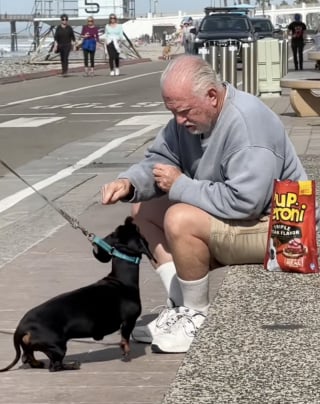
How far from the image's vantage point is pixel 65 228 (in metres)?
9.09

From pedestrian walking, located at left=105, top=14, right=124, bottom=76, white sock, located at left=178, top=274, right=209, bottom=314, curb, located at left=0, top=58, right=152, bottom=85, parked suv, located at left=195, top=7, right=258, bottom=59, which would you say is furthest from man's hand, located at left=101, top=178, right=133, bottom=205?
pedestrian walking, located at left=105, top=14, right=124, bottom=76

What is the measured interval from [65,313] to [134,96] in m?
21.2

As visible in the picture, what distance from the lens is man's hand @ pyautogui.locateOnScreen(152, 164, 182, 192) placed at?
5512 mm

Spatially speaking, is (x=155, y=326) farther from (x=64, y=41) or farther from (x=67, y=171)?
(x=64, y=41)

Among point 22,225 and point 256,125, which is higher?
point 256,125

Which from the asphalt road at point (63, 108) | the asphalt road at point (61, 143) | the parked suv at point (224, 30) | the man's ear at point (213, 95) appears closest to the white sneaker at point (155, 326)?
the man's ear at point (213, 95)

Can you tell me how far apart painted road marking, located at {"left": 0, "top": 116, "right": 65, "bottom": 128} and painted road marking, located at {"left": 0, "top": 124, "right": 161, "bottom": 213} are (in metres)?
2.27

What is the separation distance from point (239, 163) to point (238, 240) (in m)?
0.39

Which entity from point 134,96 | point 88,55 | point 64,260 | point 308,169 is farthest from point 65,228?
point 88,55

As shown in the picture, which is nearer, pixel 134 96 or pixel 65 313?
pixel 65 313

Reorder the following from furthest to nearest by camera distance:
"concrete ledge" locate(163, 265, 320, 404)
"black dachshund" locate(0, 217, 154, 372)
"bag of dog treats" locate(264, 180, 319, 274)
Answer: "bag of dog treats" locate(264, 180, 319, 274) < "black dachshund" locate(0, 217, 154, 372) < "concrete ledge" locate(163, 265, 320, 404)

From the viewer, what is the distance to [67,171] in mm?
12625

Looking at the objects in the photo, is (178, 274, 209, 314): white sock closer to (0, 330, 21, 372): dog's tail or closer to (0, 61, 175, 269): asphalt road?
(0, 330, 21, 372): dog's tail

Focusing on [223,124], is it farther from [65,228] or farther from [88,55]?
[88,55]
